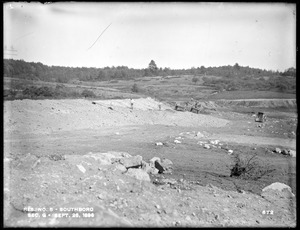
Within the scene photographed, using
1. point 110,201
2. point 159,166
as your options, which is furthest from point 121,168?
point 159,166

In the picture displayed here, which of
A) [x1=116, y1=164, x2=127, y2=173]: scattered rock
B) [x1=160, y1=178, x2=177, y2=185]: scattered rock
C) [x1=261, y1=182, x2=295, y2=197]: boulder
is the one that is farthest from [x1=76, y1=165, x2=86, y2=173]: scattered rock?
[x1=261, y1=182, x2=295, y2=197]: boulder

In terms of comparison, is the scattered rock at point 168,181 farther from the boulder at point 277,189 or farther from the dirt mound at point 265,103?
the dirt mound at point 265,103

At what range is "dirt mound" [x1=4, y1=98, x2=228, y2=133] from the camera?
13.6 metres

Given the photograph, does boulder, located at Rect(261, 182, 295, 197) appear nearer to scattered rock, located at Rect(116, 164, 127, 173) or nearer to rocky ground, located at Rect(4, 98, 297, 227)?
rocky ground, located at Rect(4, 98, 297, 227)

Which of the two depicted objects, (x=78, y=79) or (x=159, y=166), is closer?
(x=159, y=166)

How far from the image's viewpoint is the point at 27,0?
5121 mm

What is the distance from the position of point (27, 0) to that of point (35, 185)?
3730 millimetres

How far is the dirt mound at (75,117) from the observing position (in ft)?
44.8

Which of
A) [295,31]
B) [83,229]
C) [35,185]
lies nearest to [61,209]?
[83,229]

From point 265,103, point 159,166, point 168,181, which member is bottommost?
point 168,181

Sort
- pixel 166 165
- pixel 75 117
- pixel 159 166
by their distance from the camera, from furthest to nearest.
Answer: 1. pixel 75 117
2. pixel 166 165
3. pixel 159 166

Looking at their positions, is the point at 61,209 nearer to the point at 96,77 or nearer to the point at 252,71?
the point at 96,77

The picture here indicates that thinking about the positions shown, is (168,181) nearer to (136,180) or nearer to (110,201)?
(136,180)

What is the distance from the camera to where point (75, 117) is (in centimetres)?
1577
